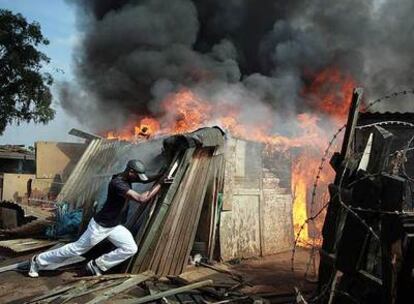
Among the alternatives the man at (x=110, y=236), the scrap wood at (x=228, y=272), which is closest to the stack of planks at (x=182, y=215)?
the man at (x=110, y=236)

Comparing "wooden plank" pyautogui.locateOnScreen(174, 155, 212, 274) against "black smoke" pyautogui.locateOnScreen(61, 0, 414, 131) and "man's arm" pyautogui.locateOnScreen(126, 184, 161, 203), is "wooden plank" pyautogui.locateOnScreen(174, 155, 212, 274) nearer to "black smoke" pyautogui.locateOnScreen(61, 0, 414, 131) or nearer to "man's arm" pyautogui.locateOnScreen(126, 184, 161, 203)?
"man's arm" pyautogui.locateOnScreen(126, 184, 161, 203)

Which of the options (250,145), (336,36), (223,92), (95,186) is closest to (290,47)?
(336,36)

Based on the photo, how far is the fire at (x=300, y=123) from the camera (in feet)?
40.2

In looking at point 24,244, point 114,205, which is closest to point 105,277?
point 114,205

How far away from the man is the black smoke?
32.0 feet

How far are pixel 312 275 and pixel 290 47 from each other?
1213 centimetres

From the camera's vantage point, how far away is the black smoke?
58.4ft

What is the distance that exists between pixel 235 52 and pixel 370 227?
16496mm

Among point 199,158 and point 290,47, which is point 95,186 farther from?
point 290,47

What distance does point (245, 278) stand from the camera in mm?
8023

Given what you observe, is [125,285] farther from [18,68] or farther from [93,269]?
[18,68]

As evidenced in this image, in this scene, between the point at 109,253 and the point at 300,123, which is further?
the point at 300,123

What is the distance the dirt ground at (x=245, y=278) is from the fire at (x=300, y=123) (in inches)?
110

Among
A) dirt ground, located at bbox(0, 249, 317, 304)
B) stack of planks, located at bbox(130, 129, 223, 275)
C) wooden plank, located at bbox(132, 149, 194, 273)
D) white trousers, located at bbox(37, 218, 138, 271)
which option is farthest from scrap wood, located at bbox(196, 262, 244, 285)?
white trousers, located at bbox(37, 218, 138, 271)
